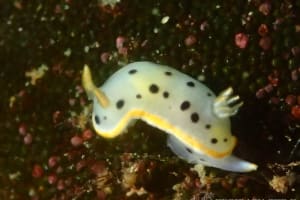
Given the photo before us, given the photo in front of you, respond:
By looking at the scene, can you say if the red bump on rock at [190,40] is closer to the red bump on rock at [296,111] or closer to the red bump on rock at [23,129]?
the red bump on rock at [296,111]

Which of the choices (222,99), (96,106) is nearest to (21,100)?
(96,106)

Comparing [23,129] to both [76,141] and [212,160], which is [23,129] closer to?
[76,141]

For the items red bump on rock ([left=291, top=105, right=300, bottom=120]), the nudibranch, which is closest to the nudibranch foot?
the nudibranch

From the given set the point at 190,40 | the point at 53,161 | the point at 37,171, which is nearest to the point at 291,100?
the point at 190,40

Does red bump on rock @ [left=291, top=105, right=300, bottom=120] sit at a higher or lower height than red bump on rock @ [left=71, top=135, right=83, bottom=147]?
lower

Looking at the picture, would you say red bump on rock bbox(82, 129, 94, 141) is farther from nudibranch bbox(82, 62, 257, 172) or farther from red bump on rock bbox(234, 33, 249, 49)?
red bump on rock bbox(234, 33, 249, 49)

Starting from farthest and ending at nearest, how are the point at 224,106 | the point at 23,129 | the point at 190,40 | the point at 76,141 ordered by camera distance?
1. the point at 23,129
2. the point at 76,141
3. the point at 190,40
4. the point at 224,106

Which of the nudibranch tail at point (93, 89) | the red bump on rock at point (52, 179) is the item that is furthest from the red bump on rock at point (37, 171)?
the nudibranch tail at point (93, 89)

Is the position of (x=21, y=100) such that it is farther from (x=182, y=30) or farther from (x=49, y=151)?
(x=182, y=30)
